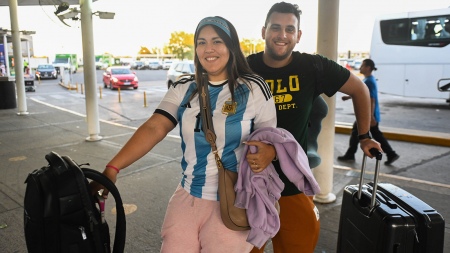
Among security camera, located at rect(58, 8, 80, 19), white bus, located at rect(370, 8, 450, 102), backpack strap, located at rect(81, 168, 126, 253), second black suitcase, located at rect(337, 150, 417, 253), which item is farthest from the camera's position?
white bus, located at rect(370, 8, 450, 102)

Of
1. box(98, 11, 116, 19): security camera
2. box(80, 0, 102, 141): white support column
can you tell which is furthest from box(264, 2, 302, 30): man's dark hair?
box(98, 11, 116, 19): security camera

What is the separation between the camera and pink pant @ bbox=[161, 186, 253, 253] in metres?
1.75

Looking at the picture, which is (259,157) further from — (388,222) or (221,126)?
(388,222)

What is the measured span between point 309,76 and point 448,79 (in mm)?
13928

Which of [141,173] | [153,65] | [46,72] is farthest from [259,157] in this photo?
[153,65]

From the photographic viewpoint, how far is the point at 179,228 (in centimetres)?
178

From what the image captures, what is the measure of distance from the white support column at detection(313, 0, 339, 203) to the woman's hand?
2.75 m

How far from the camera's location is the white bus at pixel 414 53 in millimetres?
13820

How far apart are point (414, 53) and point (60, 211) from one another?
51.2ft

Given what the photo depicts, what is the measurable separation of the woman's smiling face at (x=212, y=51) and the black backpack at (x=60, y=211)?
0.77 m

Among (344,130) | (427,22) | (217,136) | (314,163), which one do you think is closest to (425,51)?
(427,22)

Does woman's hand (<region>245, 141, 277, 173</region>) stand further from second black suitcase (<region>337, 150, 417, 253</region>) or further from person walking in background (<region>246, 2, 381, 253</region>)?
second black suitcase (<region>337, 150, 417, 253</region>)

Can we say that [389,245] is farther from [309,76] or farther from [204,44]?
[204,44]

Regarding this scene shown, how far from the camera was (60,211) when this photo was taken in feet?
4.81
